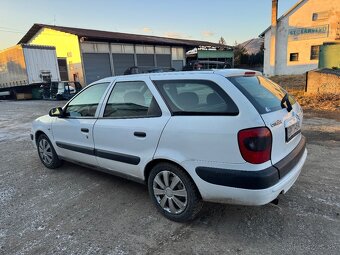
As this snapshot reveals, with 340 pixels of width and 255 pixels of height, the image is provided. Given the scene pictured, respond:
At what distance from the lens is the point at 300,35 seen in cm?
2747

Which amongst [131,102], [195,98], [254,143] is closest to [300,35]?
[131,102]

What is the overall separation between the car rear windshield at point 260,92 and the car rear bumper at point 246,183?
544mm

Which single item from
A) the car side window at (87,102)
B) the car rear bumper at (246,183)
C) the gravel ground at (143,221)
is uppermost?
the car side window at (87,102)

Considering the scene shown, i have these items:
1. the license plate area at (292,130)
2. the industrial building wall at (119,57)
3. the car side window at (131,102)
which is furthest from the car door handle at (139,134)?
the industrial building wall at (119,57)

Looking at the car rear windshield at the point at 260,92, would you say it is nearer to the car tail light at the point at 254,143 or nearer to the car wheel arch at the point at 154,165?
the car tail light at the point at 254,143

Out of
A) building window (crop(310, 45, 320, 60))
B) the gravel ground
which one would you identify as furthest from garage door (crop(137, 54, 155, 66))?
the gravel ground

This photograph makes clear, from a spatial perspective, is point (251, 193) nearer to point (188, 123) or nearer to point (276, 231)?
point (276, 231)

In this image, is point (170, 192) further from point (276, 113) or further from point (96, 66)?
point (96, 66)

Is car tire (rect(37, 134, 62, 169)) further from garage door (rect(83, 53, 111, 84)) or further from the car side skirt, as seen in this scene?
garage door (rect(83, 53, 111, 84))

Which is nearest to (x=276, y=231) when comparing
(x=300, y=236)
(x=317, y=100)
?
(x=300, y=236)

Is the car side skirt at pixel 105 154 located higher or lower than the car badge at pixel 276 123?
lower

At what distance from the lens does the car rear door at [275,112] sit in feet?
8.24

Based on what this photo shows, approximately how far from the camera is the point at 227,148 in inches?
96.3

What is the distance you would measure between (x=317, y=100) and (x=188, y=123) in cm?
876
